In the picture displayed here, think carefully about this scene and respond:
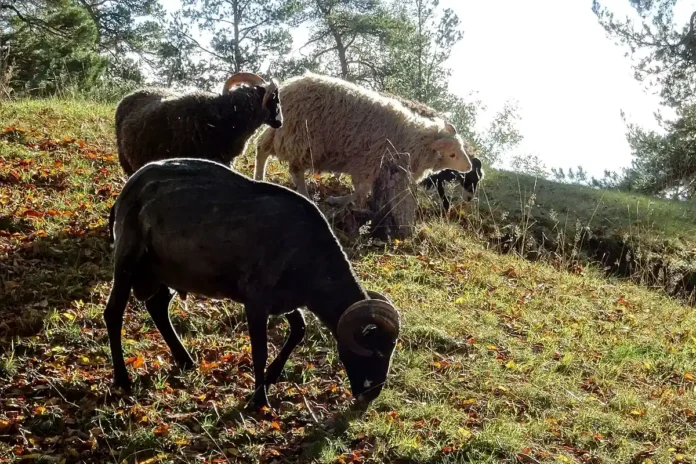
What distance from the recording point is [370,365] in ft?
14.1

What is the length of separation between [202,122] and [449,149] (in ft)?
12.4

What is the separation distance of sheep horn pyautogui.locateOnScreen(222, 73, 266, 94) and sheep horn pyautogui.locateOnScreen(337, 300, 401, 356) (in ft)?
12.3

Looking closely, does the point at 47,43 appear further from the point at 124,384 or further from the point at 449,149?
the point at 124,384

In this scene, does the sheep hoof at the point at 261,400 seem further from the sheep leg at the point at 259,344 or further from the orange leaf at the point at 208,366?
the orange leaf at the point at 208,366

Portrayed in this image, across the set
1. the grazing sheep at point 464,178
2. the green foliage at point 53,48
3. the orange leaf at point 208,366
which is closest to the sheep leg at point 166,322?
the orange leaf at point 208,366

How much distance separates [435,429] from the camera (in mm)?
4422

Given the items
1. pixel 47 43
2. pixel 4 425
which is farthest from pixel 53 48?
pixel 4 425

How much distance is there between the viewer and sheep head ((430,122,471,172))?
9320 mm

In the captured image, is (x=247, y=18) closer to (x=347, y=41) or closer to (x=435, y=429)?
(x=347, y=41)

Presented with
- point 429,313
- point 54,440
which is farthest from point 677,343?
point 54,440

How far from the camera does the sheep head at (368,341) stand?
4031 millimetres

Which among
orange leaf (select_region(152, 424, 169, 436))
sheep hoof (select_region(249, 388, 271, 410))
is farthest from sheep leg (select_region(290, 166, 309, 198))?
orange leaf (select_region(152, 424, 169, 436))

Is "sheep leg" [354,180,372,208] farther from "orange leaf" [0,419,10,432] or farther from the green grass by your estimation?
"orange leaf" [0,419,10,432]

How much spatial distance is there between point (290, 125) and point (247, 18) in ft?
56.6
